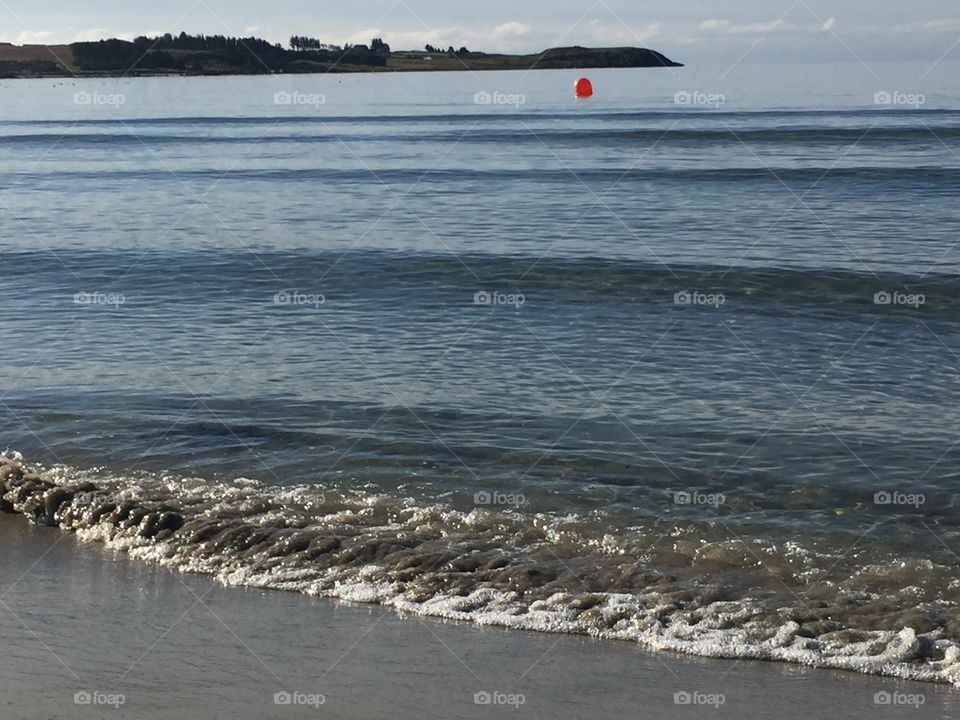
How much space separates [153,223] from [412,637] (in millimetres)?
21398

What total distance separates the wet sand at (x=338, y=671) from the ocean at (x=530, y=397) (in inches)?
11.3

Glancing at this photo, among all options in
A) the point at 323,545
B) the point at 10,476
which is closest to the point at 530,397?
the point at 323,545

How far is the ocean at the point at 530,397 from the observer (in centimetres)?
863

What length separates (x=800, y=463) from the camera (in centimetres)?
1105

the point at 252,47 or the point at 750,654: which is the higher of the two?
the point at 252,47

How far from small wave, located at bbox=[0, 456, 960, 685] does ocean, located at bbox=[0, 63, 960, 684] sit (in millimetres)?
29

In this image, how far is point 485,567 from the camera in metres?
8.75

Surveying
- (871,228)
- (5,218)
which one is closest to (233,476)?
(871,228)

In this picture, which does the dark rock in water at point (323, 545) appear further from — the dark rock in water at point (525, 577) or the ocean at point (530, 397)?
the dark rock in water at point (525, 577)

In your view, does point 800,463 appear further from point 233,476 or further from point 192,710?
point 192,710

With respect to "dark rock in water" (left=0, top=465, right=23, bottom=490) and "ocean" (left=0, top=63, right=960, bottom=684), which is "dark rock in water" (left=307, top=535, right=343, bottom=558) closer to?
"ocean" (left=0, top=63, right=960, bottom=684)

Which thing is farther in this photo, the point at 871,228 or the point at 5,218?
the point at 5,218

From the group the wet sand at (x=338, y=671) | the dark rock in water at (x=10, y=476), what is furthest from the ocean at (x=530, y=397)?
the wet sand at (x=338, y=671)

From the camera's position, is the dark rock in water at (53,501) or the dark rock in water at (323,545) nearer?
the dark rock in water at (323,545)
